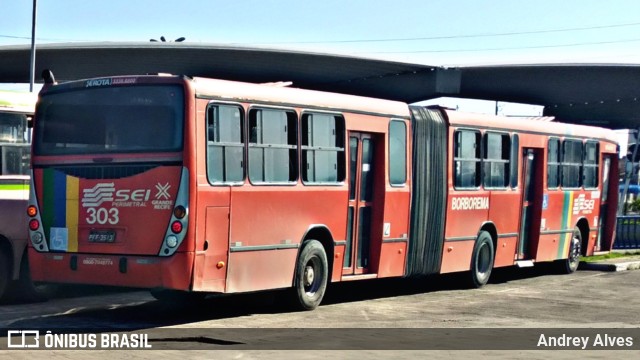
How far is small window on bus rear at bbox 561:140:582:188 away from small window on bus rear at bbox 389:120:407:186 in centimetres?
625

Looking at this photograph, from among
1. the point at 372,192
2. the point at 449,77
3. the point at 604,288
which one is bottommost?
the point at 604,288

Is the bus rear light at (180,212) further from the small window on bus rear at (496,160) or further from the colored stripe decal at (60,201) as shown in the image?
the small window on bus rear at (496,160)

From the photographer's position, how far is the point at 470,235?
19.9 metres

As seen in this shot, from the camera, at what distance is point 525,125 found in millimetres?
21656

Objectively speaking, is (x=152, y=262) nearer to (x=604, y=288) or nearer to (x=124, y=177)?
(x=124, y=177)

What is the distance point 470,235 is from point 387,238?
2973 mm

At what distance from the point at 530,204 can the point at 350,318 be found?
318 inches

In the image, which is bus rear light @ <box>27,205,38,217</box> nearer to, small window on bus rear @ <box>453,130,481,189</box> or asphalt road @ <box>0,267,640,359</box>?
asphalt road @ <box>0,267,640,359</box>

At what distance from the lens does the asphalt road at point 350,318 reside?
1183 centimetres

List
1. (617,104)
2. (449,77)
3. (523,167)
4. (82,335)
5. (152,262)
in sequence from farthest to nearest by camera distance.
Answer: (617,104) < (449,77) < (523,167) < (152,262) < (82,335)

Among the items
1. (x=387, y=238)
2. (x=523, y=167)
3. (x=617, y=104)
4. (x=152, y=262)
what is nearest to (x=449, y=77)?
(x=617, y=104)

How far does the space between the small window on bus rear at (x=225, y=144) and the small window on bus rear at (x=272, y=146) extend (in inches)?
8.8

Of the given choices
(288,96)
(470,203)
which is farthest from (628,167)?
(288,96)

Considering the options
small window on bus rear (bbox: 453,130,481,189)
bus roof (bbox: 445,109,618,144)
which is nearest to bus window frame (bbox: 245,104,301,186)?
bus roof (bbox: 445,109,618,144)
